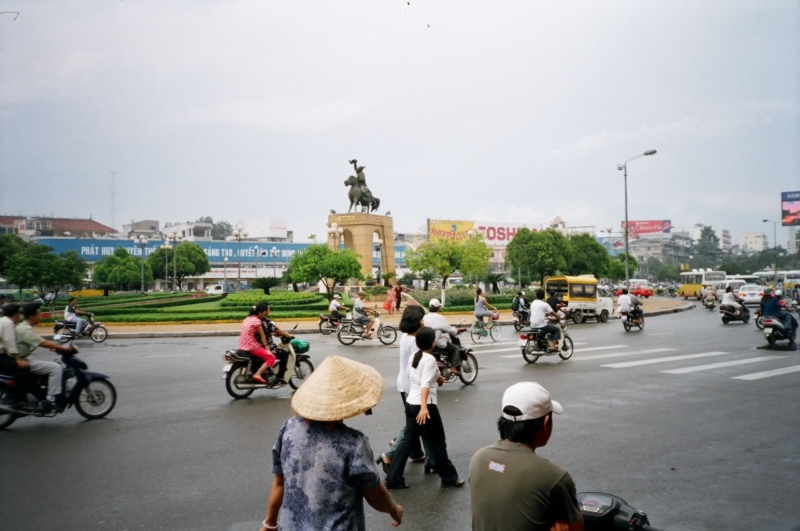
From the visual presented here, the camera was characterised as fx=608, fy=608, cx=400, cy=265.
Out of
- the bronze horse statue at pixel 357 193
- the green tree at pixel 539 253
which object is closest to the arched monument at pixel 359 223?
the bronze horse statue at pixel 357 193

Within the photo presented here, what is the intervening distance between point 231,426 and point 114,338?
14.0 meters

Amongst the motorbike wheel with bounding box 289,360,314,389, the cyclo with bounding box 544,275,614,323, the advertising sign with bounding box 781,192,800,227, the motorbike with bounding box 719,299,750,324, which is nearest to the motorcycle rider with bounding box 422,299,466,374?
the motorbike wheel with bounding box 289,360,314,389

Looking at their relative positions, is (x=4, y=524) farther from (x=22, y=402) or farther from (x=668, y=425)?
(x=668, y=425)

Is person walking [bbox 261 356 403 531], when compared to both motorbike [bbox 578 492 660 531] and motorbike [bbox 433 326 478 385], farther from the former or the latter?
motorbike [bbox 433 326 478 385]

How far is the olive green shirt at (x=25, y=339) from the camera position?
753cm

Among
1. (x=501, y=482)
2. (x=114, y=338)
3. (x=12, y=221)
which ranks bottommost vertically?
(x=114, y=338)

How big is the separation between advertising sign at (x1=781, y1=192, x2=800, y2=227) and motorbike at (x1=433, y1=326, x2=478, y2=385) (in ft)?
245

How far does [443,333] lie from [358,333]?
8.12 meters

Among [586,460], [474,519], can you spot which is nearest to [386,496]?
[474,519]

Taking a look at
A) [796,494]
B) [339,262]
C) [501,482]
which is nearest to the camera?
[501,482]

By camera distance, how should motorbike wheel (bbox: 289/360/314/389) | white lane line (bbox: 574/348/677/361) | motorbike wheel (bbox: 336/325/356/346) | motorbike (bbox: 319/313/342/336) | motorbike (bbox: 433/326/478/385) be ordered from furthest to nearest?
1. motorbike (bbox: 319/313/342/336)
2. motorbike wheel (bbox: 336/325/356/346)
3. white lane line (bbox: 574/348/677/361)
4. motorbike wheel (bbox: 289/360/314/389)
5. motorbike (bbox: 433/326/478/385)

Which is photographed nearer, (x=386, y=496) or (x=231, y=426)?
(x=386, y=496)

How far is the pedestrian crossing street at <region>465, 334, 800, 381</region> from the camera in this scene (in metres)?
11.8

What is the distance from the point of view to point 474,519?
2.64 meters
